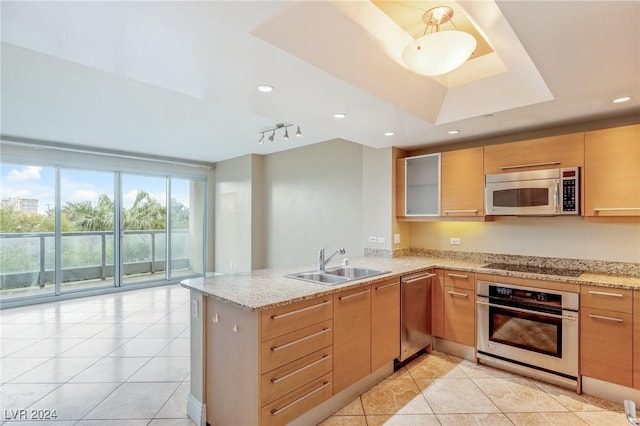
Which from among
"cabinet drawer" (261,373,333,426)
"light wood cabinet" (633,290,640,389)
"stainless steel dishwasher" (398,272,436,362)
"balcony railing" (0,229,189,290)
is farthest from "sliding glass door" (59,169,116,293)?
"light wood cabinet" (633,290,640,389)

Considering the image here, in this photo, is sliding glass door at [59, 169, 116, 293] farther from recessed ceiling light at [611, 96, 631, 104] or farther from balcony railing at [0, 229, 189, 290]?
recessed ceiling light at [611, 96, 631, 104]

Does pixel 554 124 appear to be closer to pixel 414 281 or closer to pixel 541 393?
pixel 414 281

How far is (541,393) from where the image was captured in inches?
99.0

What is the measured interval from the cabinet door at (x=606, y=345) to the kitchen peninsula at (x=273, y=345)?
0.80 ft

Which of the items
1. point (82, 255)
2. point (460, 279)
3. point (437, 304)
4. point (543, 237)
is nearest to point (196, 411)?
point (437, 304)

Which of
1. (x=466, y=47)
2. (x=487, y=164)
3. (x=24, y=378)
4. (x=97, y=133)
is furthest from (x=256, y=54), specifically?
(x=97, y=133)

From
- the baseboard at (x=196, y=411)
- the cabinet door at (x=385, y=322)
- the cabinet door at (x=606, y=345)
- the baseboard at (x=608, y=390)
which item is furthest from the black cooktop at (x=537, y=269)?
the baseboard at (x=196, y=411)

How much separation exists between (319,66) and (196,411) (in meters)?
2.39

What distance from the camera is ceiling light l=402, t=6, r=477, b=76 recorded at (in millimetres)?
1673

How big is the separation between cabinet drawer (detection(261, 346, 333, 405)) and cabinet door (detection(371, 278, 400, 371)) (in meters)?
0.55

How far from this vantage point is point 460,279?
3.08 m

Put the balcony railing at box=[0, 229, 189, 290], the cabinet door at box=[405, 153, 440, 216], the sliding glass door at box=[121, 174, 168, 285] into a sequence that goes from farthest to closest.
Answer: the sliding glass door at box=[121, 174, 168, 285] < the balcony railing at box=[0, 229, 189, 290] < the cabinet door at box=[405, 153, 440, 216]

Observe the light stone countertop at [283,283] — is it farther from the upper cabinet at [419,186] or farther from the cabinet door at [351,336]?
the upper cabinet at [419,186]

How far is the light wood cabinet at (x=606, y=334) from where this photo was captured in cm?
229
